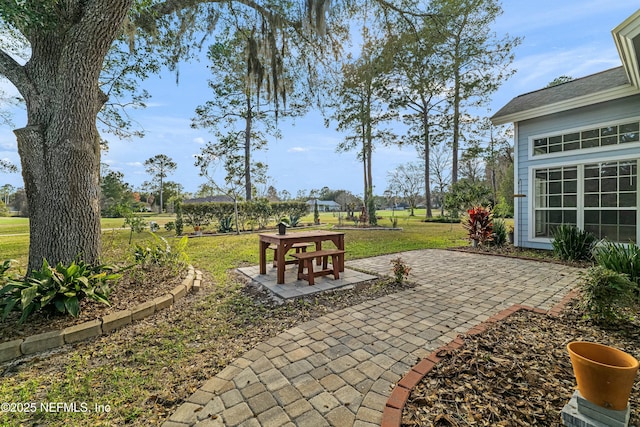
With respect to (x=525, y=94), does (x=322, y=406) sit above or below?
below

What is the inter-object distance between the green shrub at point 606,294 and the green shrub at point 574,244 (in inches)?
143

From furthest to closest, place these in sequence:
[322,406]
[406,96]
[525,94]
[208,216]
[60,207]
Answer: [406,96]
[208,216]
[525,94]
[60,207]
[322,406]

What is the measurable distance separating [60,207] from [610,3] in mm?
8506

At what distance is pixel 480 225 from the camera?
7.24 metres

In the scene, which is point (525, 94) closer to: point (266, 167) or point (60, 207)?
point (60, 207)

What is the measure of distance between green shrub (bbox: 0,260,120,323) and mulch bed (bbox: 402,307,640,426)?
3174 millimetres

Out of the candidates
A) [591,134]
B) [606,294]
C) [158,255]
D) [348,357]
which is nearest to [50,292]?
[158,255]

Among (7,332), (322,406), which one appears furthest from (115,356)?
(322,406)

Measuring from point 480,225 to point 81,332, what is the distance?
8.20 metres

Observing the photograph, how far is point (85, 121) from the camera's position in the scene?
3.35 m

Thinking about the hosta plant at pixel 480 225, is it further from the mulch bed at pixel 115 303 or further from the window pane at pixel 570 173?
the mulch bed at pixel 115 303

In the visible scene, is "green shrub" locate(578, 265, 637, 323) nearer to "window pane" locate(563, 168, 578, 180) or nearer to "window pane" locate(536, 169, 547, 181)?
"window pane" locate(563, 168, 578, 180)

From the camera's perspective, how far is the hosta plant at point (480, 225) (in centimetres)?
708

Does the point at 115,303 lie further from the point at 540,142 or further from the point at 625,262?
the point at 540,142
